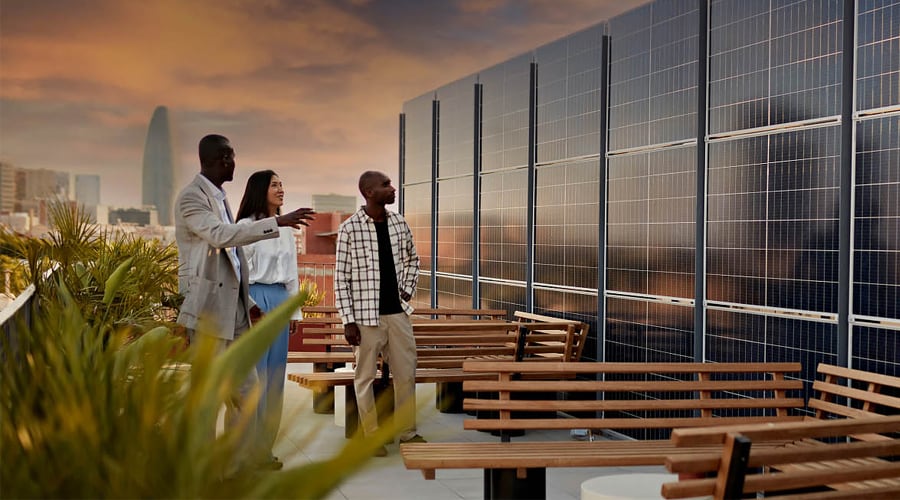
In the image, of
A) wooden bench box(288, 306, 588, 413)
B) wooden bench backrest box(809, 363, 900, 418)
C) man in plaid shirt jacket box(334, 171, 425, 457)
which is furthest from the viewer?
wooden bench box(288, 306, 588, 413)

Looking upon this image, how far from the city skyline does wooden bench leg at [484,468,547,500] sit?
17523 millimetres

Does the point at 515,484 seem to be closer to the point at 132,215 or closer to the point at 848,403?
the point at 848,403

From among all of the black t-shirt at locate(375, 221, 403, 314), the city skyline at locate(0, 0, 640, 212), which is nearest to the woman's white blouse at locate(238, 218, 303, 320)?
the black t-shirt at locate(375, 221, 403, 314)

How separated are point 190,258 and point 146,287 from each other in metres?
1.22

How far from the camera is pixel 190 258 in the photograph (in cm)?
587

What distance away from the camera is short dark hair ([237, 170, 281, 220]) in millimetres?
6895

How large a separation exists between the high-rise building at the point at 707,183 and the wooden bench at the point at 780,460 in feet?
5.09

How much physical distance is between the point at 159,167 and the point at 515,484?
5483 centimetres

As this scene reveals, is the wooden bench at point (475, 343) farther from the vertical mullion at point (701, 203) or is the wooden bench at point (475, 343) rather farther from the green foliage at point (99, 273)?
the green foliage at point (99, 273)

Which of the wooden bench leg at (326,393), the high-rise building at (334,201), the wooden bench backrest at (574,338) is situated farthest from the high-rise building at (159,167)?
the wooden bench backrest at (574,338)

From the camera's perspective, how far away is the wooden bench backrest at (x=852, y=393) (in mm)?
5465

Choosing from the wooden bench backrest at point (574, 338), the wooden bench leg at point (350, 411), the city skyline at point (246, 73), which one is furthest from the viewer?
the city skyline at point (246, 73)

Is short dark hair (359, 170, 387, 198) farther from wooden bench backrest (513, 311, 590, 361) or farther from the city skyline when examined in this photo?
the city skyline

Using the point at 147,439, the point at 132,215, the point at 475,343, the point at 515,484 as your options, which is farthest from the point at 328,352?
the point at 132,215
